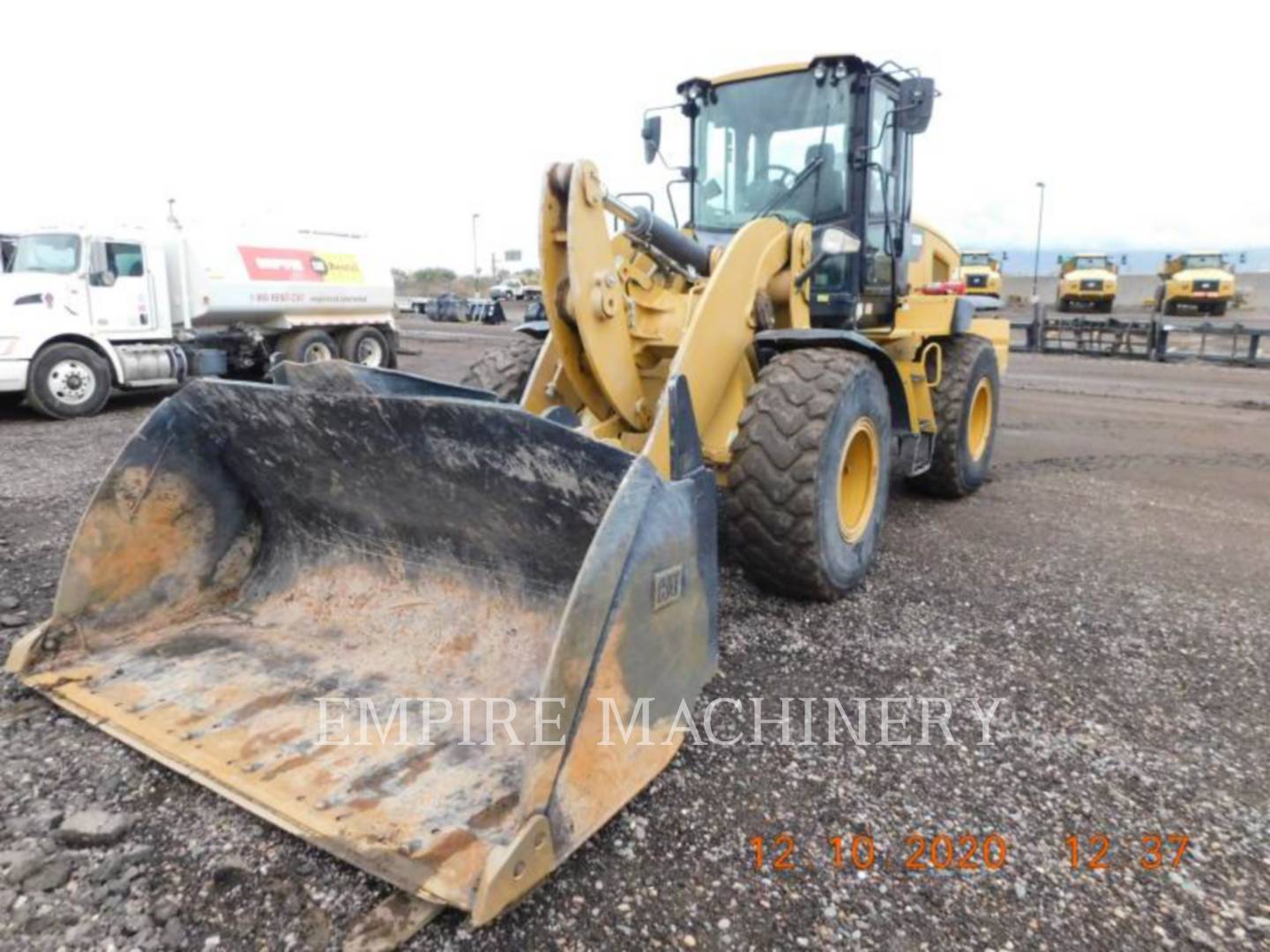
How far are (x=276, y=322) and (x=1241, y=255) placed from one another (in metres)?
29.9

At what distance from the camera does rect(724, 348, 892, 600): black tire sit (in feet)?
11.7

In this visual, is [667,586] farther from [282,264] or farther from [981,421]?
[282,264]

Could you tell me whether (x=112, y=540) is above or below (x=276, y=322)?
below

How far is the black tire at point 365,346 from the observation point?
1454 centimetres

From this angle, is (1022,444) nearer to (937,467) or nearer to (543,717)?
(937,467)

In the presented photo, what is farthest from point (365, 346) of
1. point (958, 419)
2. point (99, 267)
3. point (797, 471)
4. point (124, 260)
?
point (797, 471)

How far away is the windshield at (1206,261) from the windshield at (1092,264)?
8.74ft

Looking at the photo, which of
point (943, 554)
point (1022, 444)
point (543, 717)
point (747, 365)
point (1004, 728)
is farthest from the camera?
point (1022, 444)

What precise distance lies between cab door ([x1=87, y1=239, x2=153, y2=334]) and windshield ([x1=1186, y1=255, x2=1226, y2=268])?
97.9ft

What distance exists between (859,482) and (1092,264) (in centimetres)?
3080

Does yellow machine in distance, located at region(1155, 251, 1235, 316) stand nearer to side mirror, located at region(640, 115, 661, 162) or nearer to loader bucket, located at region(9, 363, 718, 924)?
side mirror, located at region(640, 115, 661, 162)

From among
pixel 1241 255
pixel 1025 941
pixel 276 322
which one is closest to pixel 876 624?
pixel 1025 941

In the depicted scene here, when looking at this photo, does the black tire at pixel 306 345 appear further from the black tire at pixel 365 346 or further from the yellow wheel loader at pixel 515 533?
the yellow wheel loader at pixel 515 533

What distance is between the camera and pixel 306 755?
8.29 feet
